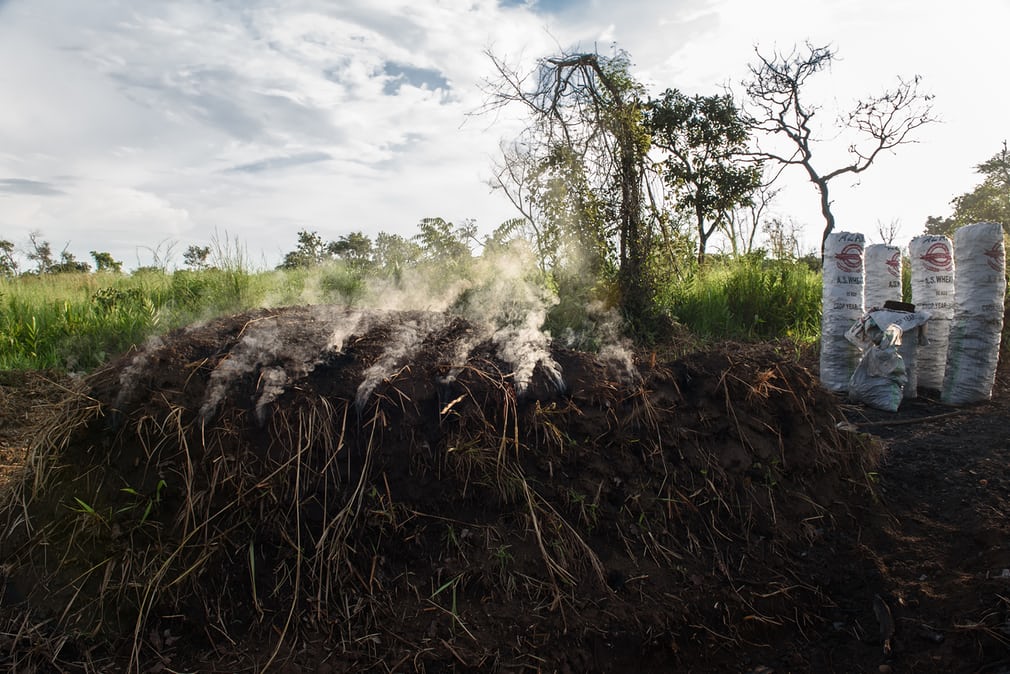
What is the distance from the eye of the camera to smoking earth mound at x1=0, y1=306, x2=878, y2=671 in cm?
205

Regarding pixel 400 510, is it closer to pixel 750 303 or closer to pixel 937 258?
pixel 937 258

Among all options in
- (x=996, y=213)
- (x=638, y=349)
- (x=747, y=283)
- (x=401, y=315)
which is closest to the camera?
(x=401, y=315)

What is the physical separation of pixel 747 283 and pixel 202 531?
297 inches

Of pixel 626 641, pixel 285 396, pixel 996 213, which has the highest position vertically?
pixel 996 213

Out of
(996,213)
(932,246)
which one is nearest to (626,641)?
(932,246)

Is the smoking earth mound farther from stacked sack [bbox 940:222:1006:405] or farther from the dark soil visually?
stacked sack [bbox 940:222:1006:405]

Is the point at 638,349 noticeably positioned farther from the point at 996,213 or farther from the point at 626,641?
the point at 996,213

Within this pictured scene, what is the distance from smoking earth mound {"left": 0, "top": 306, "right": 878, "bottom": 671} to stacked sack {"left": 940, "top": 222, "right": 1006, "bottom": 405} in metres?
3.56

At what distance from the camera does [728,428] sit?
2756 millimetres

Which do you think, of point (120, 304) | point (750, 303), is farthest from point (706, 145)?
Answer: point (120, 304)

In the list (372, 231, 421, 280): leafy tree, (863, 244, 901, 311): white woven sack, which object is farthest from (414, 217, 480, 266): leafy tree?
(863, 244, 901, 311): white woven sack

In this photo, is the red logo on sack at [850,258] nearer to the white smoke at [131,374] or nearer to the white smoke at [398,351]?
the white smoke at [398,351]

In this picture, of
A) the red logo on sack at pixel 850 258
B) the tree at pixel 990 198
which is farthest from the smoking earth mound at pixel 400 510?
the tree at pixel 990 198

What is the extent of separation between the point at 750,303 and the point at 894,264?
186 centimetres
